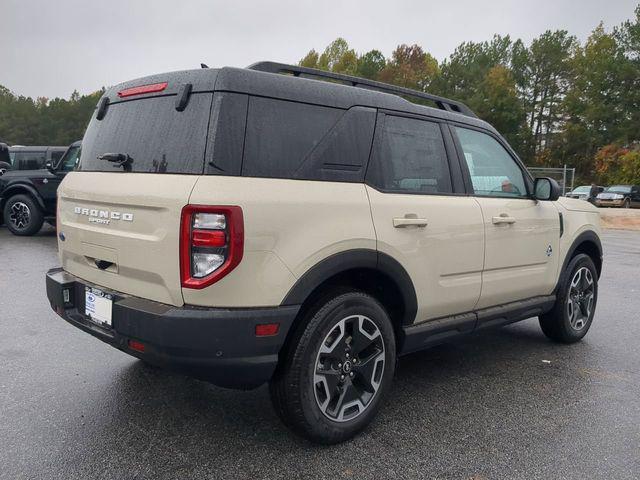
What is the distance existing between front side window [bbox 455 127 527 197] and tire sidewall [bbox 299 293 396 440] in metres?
1.31

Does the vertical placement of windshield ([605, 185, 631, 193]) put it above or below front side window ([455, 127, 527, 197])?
below

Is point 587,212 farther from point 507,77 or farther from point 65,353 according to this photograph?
point 507,77

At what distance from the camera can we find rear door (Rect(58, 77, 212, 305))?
244 cm

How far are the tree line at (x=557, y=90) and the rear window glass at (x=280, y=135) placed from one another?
39.6 meters

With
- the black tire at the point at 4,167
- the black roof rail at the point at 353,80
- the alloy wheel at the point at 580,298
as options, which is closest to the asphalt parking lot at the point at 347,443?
the alloy wheel at the point at 580,298

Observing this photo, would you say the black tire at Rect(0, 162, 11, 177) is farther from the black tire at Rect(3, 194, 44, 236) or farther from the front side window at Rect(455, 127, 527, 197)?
Answer: the front side window at Rect(455, 127, 527, 197)

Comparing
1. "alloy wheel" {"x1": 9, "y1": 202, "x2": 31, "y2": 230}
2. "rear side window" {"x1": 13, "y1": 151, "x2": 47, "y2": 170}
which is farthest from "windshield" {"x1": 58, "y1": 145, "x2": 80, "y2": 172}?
"rear side window" {"x1": 13, "y1": 151, "x2": 47, "y2": 170}

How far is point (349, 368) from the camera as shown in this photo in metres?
2.88

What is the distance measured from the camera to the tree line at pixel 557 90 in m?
41.3

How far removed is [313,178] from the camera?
2705 millimetres

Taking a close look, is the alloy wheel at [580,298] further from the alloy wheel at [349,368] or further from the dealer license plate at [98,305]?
the dealer license plate at [98,305]

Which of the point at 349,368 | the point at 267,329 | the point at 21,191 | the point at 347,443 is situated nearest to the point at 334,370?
the point at 349,368

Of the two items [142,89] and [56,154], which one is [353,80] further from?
[56,154]

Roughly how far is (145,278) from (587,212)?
13.1ft
